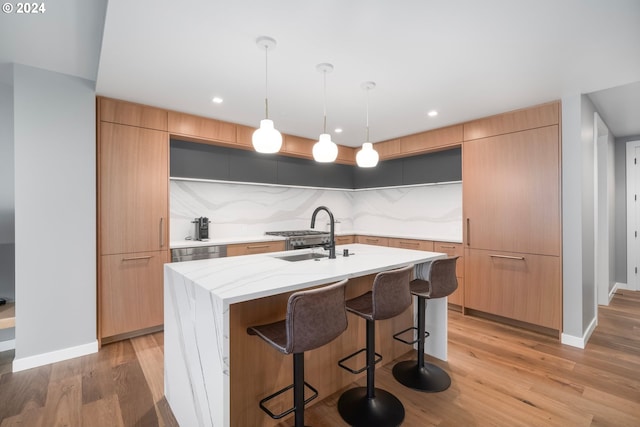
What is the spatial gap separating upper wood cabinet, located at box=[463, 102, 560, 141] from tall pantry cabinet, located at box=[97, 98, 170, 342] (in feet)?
11.6

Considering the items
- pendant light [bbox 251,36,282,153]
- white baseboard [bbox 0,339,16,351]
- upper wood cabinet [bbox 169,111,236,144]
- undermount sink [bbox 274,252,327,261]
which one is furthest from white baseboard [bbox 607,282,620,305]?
white baseboard [bbox 0,339,16,351]

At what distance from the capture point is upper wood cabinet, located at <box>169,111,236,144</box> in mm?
3350

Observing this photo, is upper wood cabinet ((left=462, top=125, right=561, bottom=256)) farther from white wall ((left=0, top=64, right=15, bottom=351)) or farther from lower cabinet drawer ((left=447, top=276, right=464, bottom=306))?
white wall ((left=0, top=64, right=15, bottom=351))

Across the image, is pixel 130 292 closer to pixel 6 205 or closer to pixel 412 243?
pixel 6 205

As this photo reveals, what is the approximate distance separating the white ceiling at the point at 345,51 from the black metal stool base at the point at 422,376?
238 cm

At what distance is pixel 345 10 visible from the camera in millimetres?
1661

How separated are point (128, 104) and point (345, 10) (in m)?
2.49

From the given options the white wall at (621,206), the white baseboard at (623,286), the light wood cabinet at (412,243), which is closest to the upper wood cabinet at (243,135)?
the light wood cabinet at (412,243)

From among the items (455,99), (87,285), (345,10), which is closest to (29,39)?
(87,285)

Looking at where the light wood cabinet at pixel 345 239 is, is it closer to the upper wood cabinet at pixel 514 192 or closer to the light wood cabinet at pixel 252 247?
the light wood cabinet at pixel 252 247

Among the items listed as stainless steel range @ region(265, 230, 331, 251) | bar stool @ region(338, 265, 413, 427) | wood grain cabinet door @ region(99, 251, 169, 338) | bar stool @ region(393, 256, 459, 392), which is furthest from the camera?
stainless steel range @ region(265, 230, 331, 251)

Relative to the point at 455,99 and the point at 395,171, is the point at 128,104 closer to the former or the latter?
the point at 455,99

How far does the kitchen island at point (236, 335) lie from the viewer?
55.4 inches

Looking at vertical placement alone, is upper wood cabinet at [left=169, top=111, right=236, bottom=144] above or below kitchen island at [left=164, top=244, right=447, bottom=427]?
above
